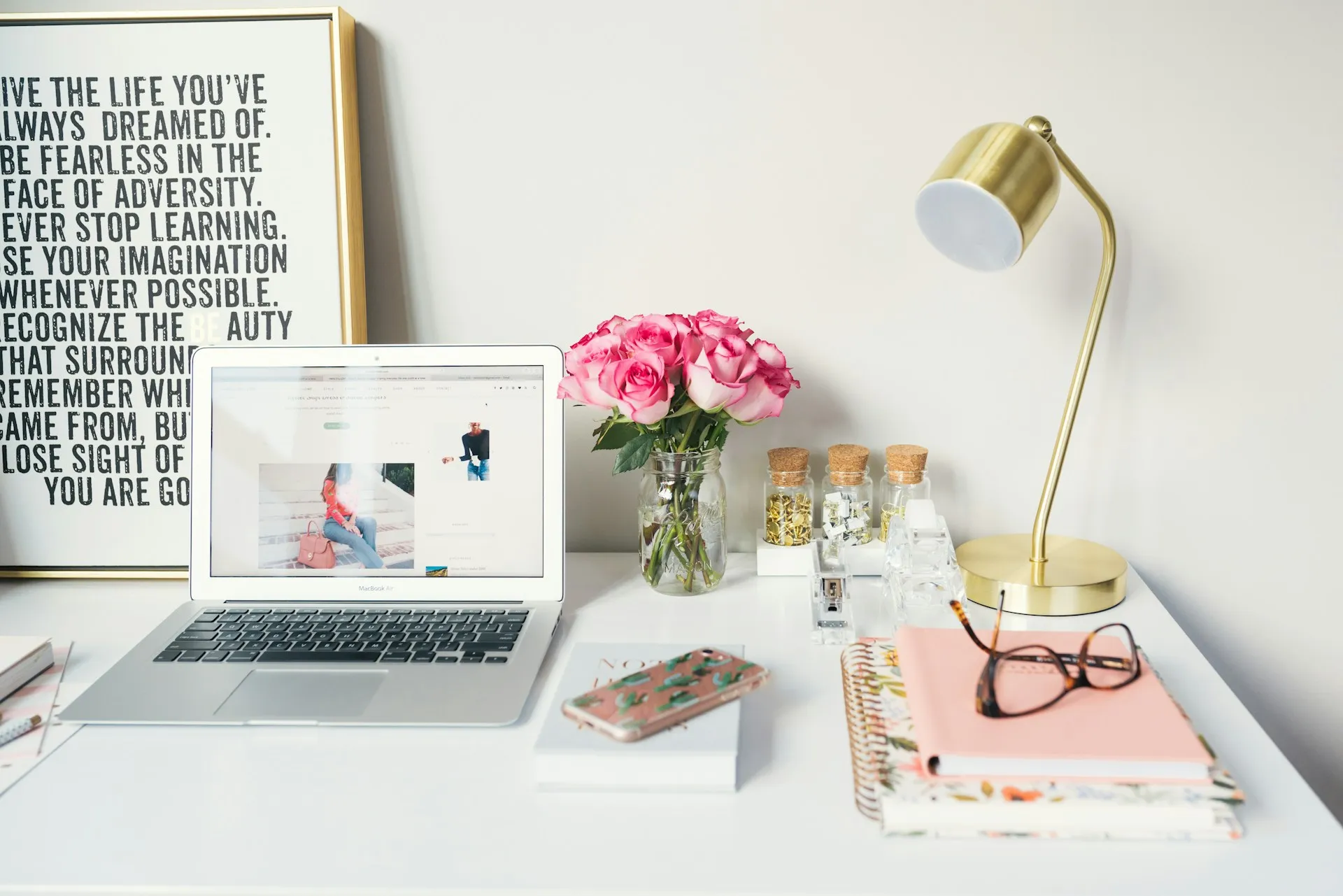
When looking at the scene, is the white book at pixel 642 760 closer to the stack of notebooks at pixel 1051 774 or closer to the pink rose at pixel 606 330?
the stack of notebooks at pixel 1051 774

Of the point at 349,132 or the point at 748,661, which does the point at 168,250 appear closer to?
the point at 349,132

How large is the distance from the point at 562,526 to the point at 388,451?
20 cm

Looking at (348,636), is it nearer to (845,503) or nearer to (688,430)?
(688,430)

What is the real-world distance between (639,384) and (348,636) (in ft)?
1.20

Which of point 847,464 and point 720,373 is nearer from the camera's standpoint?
point 720,373

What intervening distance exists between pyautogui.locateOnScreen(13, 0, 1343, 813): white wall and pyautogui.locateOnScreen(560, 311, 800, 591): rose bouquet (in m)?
0.14

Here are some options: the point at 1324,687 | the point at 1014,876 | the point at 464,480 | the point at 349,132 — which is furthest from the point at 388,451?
the point at 1324,687

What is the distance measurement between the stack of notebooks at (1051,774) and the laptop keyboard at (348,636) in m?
0.37

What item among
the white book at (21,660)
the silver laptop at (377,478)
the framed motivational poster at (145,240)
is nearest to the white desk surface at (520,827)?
the white book at (21,660)

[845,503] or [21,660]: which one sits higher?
[845,503]

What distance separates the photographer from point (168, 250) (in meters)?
1.09

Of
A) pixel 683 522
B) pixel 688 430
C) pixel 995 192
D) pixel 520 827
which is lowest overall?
pixel 520 827

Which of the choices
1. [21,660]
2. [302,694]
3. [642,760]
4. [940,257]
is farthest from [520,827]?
[940,257]

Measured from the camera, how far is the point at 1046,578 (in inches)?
38.3
